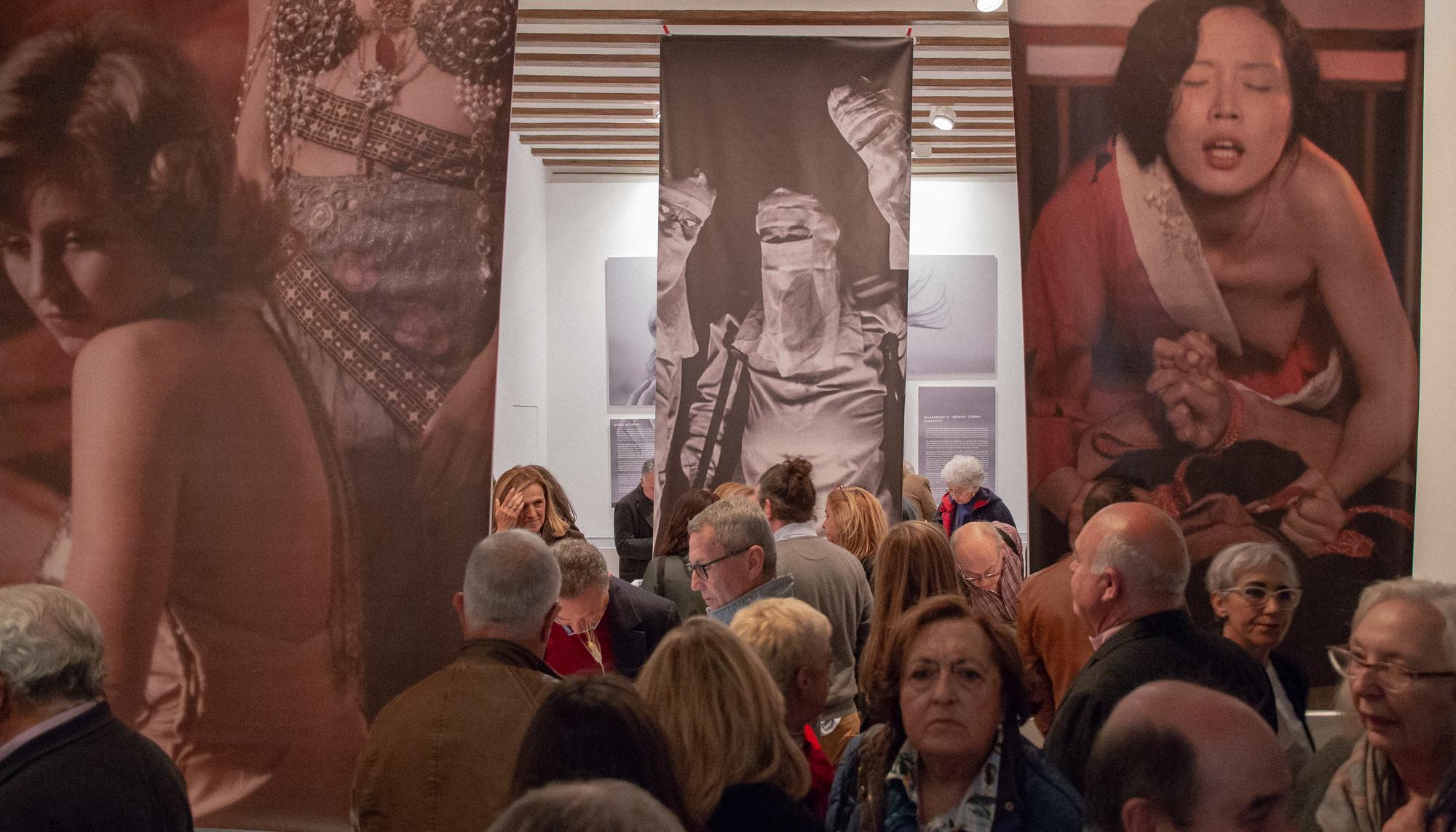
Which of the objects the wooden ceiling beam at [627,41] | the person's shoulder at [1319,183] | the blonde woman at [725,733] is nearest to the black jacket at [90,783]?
the blonde woman at [725,733]

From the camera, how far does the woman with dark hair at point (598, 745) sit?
1.99 metres

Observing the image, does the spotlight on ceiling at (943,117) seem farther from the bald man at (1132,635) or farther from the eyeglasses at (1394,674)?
the eyeglasses at (1394,674)

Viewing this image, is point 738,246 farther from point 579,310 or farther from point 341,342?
point 579,310

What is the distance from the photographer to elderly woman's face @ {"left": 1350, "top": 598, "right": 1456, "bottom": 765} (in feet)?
7.39

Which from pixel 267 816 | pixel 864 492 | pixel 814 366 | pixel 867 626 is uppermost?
pixel 814 366

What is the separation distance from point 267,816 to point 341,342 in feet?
5.54

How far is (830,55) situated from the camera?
Answer: 21.2ft

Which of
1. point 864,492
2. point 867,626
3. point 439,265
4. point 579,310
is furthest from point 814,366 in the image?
point 579,310

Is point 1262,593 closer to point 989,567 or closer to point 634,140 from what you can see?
point 989,567

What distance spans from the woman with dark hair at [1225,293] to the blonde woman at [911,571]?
0.43 metres

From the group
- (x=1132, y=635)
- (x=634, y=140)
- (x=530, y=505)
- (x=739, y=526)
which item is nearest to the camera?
(x=1132, y=635)

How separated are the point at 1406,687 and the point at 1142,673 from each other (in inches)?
24.4

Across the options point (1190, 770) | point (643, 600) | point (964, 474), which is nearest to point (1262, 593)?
point (643, 600)

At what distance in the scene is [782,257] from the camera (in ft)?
21.3
